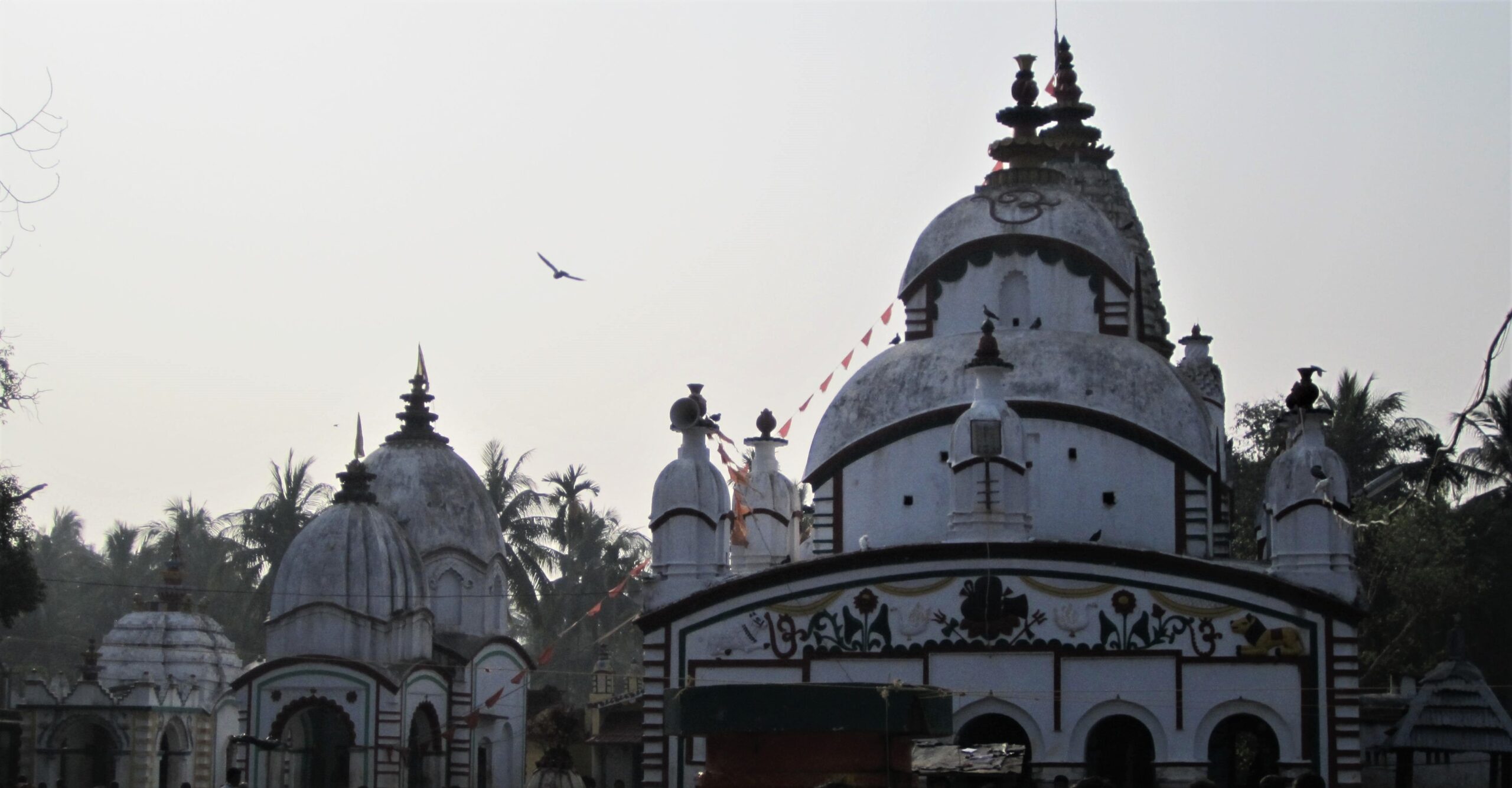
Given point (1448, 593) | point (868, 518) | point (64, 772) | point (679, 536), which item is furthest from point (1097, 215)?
point (64, 772)

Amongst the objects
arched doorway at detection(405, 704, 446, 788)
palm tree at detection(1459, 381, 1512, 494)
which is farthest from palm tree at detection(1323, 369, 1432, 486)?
arched doorway at detection(405, 704, 446, 788)

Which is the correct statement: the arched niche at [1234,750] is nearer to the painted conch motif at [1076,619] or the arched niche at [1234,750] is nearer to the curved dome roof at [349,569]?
the painted conch motif at [1076,619]

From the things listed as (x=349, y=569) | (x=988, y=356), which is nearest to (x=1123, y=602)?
(x=988, y=356)

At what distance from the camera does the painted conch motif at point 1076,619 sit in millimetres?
25844

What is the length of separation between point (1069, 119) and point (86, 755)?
881 inches

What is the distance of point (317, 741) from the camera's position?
31781mm

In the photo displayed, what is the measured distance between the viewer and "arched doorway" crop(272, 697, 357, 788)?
1211 inches

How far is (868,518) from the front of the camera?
2934 centimetres

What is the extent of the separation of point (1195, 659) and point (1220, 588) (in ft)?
3.05

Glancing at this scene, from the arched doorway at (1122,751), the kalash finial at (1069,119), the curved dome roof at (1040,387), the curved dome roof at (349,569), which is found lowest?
the arched doorway at (1122,751)

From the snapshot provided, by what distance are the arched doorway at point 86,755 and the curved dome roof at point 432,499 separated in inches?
252

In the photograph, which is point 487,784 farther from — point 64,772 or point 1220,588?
point 1220,588

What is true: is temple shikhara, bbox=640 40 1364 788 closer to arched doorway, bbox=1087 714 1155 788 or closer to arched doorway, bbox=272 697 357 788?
arched doorway, bbox=1087 714 1155 788

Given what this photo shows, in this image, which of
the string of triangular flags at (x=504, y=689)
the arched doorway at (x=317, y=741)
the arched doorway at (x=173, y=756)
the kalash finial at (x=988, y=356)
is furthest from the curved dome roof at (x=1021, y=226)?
the arched doorway at (x=173, y=756)
